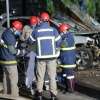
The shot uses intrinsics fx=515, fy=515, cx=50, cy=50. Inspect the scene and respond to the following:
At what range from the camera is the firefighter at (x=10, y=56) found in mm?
12125

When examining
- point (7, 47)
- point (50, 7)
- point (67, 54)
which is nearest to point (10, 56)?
point (7, 47)

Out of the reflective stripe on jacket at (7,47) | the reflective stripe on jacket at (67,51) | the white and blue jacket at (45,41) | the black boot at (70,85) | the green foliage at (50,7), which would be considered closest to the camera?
the white and blue jacket at (45,41)

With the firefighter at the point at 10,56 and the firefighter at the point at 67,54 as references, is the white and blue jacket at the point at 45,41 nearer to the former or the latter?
the firefighter at the point at 10,56

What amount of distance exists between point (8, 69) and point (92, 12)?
16.7 feet

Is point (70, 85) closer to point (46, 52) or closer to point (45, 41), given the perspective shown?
point (46, 52)

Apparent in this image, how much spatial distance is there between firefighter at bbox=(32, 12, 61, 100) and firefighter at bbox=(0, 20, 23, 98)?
0.55 m

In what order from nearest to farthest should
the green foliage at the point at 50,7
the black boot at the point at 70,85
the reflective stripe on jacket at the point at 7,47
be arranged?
the reflective stripe on jacket at the point at 7,47 < the black boot at the point at 70,85 < the green foliage at the point at 50,7

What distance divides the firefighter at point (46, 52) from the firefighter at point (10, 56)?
1.81 ft

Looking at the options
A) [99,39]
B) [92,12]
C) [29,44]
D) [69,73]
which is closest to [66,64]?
[69,73]

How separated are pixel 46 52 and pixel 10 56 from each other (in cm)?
90

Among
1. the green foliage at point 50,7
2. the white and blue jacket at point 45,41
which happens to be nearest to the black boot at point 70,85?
the white and blue jacket at point 45,41

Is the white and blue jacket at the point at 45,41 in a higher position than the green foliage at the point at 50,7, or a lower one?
lower

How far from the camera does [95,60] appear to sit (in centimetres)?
1769

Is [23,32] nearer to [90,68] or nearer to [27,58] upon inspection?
[27,58]
